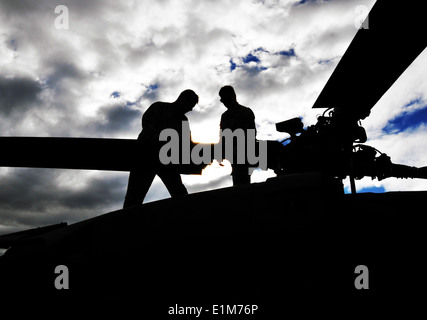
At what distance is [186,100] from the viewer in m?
3.73

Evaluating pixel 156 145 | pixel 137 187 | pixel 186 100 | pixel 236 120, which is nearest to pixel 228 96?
pixel 236 120

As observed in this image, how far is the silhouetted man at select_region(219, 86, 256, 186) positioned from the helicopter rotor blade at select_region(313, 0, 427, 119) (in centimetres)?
90

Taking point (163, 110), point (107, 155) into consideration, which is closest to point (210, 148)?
point (163, 110)

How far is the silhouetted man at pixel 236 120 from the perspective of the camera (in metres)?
3.66

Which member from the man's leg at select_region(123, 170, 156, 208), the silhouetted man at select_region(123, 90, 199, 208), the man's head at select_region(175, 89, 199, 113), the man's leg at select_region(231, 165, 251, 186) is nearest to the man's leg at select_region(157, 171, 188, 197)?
the silhouetted man at select_region(123, 90, 199, 208)

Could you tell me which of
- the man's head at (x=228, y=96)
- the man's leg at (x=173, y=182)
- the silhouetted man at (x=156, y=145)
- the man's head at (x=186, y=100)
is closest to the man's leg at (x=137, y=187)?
the silhouetted man at (x=156, y=145)

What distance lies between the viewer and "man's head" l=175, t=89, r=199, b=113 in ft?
12.2

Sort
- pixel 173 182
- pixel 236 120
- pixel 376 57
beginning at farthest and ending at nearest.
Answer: pixel 236 120 < pixel 173 182 < pixel 376 57

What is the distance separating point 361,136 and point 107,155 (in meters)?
3.02

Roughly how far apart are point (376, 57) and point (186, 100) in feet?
6.61

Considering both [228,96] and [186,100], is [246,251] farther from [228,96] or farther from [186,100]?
[228,96]

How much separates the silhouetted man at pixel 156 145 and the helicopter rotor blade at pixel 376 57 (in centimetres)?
164

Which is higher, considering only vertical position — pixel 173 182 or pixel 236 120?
pixel 236 120

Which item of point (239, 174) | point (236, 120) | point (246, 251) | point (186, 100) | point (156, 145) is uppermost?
point (186, 100)
